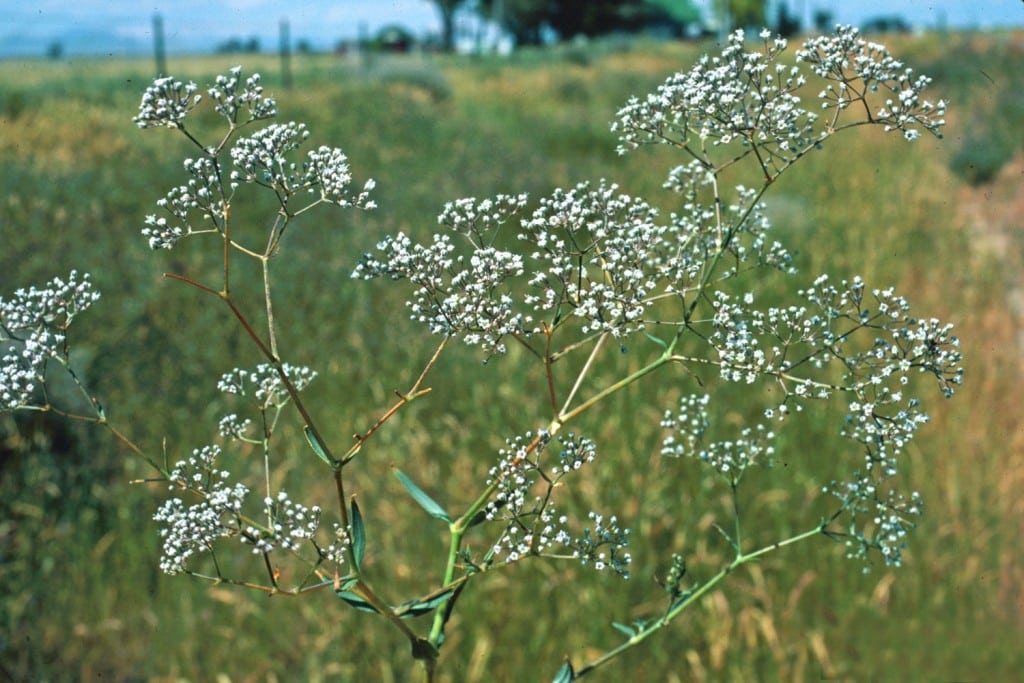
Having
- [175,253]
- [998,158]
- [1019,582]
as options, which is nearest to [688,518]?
[1019,582]

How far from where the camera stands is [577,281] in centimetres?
120

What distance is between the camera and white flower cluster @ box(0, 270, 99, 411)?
117cm

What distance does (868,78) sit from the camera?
1.25 metres

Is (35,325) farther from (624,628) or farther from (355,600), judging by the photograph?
(624,628)

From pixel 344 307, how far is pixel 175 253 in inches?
61.5

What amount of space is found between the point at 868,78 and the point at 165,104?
0.88 metres

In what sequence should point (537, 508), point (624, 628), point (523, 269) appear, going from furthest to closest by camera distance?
point (624, 628)
point (537, 508)
point (523, 269)

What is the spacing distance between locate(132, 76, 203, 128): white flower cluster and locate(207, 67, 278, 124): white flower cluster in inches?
1.3

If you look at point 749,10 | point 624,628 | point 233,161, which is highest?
point 749,10

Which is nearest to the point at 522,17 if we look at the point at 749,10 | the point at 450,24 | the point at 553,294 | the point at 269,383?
the point at 450,24

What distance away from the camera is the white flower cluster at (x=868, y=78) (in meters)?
1.23

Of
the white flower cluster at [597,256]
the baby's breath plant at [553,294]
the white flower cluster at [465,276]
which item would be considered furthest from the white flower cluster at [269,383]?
the white flower cluster at [597,256]

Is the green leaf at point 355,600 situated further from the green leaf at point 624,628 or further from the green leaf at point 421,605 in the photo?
the green leaf at point 624,628

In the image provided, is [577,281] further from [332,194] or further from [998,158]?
[998,158]
